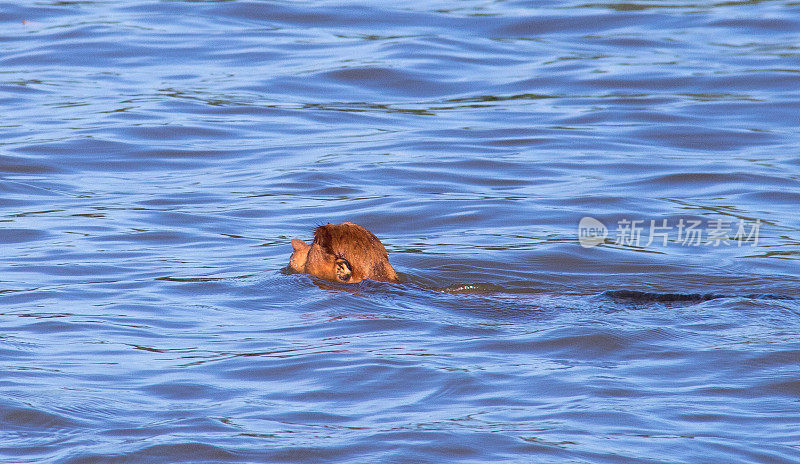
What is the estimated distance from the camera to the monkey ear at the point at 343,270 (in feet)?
→ 23.4

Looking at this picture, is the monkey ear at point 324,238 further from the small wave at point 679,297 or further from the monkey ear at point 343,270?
the small wave at point 679,297

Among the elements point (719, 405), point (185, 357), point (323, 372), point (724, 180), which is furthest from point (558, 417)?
point (724, 180)

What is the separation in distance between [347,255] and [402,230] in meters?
2.32

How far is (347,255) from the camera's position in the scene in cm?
714

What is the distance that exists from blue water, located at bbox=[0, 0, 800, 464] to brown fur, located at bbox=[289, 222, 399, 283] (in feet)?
0.37

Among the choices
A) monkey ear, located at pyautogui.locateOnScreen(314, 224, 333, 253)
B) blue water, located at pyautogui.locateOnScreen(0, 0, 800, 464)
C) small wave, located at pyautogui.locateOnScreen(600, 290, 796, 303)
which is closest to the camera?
blue water, located at pyautogui.locateOnScreen(0, 0, 800, 464)

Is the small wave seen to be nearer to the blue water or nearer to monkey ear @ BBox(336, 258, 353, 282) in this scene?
the blue water

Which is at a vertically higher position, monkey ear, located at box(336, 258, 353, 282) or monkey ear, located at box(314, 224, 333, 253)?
monkey ear, located at box(314, 224, 333, 253)

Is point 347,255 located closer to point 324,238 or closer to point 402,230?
point 324,238

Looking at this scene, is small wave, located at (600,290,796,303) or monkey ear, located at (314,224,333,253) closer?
small wave, located at (600,290,796,303)

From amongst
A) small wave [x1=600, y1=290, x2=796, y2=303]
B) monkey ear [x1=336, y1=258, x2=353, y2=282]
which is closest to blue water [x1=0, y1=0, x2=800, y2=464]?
small wave [x1=600, y1=290, x2=796, y2=303]

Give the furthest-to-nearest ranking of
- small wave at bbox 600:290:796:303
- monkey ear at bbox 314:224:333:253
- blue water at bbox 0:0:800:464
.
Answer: monkey ear at bbox 314:224:333:253, small wave at bbox 600:290:796:303, blue water at bbox 0:0:800:464

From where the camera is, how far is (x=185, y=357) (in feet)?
19.6

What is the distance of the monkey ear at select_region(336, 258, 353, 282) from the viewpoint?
7.14 m
